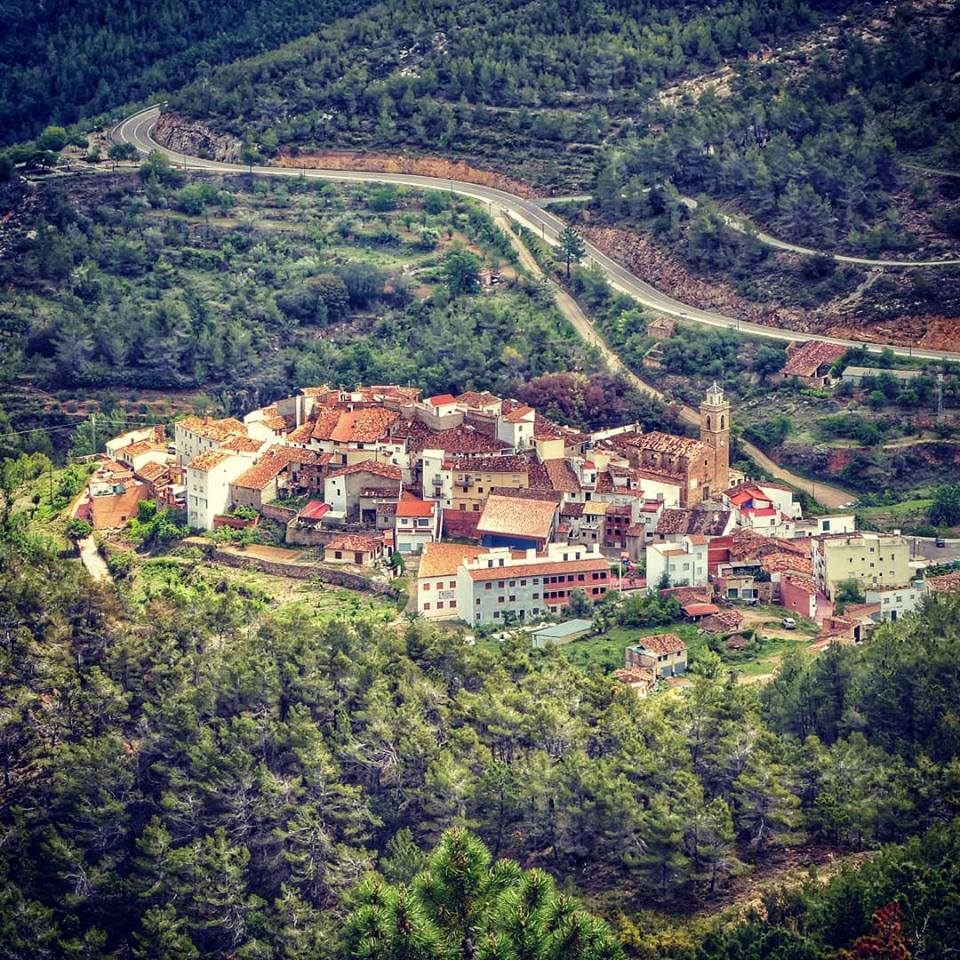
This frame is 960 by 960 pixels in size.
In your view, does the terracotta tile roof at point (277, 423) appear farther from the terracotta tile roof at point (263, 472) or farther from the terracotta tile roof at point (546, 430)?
the terracotta tile roof at point (546, 430)

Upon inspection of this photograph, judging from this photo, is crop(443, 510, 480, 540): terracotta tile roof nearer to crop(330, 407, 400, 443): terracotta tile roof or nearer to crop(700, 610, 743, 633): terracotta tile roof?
crop(330, 407, 400, 443): terracotta tile roof

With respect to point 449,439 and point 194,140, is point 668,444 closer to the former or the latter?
point 449,439

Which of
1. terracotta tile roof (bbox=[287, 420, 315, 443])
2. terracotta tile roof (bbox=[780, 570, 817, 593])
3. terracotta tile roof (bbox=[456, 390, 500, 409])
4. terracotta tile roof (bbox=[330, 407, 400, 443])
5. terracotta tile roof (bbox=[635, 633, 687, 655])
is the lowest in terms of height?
terracotta tile roof (bbox=[635, 633, 687, 655])

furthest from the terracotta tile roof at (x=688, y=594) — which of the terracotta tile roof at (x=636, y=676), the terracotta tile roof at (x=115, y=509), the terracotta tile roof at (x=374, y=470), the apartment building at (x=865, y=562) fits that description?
the terracotta tile roof at (x=115, y=509)

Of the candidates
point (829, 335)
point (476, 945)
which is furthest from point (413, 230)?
point (476, 945)

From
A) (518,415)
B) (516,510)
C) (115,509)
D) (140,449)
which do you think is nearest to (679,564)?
(516,510)

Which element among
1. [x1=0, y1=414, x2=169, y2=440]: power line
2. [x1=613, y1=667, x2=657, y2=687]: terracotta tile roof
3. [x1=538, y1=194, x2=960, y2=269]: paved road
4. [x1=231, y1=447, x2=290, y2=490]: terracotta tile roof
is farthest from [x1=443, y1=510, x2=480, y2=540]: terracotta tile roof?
[x1=538, y1=194, x2=960, y2=269]: paved road
